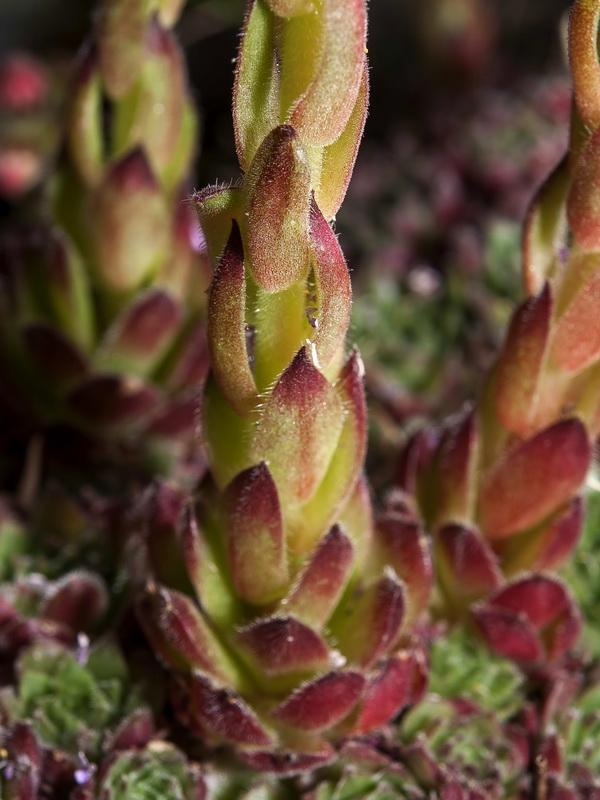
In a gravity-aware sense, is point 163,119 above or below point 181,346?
above

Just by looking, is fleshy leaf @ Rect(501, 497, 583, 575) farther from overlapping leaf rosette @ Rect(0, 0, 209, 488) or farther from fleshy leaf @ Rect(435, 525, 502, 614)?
overlapping leaf rosette @ Rect(0, 0, 209, 488)

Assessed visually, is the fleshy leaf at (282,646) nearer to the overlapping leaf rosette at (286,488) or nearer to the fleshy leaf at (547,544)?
the overlapping leaf rosette at (286,488)

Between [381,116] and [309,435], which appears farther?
[381,116]

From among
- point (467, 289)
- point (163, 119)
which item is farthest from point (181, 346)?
point (467, 289)

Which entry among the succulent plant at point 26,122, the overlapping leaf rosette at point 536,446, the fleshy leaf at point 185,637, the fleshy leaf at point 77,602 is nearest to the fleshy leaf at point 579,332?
the overlapping leaf rosette at point 536,446

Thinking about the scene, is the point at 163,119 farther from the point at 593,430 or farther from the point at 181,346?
the point at 593,430

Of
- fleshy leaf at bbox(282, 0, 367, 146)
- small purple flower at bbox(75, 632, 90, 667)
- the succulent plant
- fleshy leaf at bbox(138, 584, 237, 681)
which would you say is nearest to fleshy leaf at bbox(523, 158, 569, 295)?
fleshy leaf at bbox(282, 0, 367, 146)
